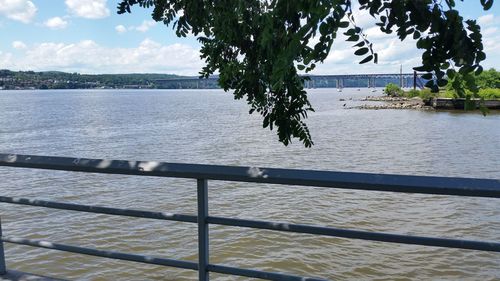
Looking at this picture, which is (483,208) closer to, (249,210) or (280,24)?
(249,210)

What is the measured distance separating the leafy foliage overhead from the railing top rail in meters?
0.37

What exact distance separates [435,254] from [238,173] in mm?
9353

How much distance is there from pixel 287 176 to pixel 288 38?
73 centimetres

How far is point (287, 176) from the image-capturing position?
206cm

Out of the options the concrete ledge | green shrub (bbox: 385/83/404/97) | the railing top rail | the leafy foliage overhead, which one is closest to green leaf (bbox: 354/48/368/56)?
the leafy foliage overhead

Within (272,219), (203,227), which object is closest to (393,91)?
(272,219)

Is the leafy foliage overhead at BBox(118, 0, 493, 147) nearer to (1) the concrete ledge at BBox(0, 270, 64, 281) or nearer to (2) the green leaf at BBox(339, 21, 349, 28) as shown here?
(2) the green leaf at BBox(339, 21, 349, 28)

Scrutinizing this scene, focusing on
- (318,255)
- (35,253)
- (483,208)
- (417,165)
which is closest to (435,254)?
(318,255)

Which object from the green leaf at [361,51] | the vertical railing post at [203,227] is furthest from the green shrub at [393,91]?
the green leaf at [361,51]

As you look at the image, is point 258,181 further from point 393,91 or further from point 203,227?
point 393,91

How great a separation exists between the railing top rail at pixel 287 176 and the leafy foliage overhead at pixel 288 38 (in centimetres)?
37

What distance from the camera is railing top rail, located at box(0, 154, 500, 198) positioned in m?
1.82

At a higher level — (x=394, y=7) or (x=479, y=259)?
(x=394, y=7)

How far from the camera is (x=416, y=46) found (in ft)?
6.06
